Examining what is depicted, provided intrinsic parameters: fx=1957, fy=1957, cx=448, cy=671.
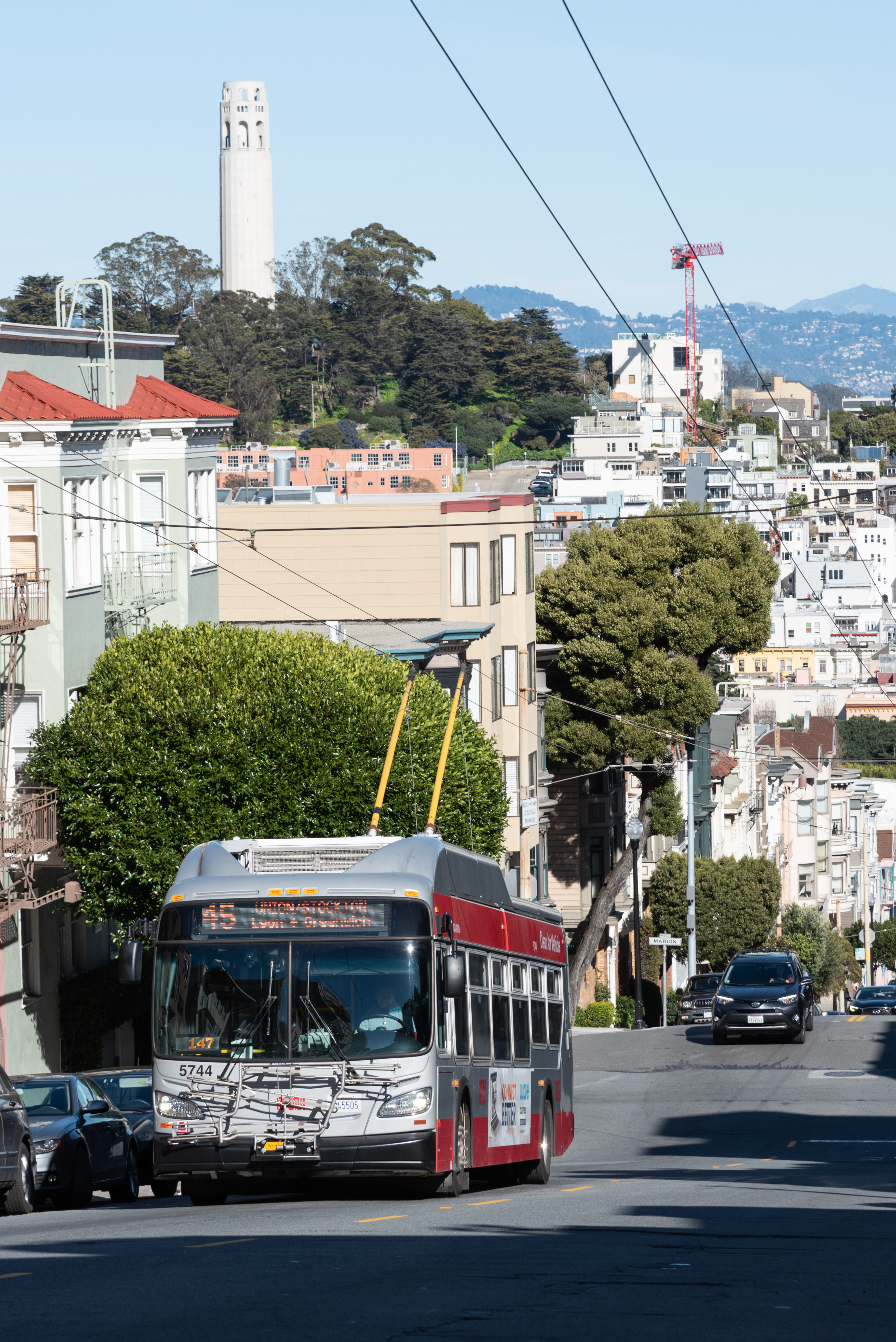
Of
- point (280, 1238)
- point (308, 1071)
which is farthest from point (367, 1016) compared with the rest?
point (280, 1238)

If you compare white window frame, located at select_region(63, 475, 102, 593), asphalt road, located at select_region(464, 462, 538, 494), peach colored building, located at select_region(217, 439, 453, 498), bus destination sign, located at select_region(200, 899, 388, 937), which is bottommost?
bus destination sign, located at select_region(200, 899, 388, 937)

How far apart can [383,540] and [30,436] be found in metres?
17.7

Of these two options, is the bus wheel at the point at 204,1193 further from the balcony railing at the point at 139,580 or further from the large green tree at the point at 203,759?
the balcony railing at the point at 139,580

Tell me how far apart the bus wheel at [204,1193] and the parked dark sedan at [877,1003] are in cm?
3754

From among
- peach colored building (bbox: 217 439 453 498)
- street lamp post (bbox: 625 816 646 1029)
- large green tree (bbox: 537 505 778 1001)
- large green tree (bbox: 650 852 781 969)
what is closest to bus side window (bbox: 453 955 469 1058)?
street lamp post (bbox: 625 816 646 1029)

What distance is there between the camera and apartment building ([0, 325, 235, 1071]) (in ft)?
99.9

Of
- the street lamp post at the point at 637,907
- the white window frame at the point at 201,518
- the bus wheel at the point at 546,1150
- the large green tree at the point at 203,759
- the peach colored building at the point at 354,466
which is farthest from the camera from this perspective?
the peach colored building at the point at 354,466

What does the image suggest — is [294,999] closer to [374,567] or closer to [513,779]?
[374,567]

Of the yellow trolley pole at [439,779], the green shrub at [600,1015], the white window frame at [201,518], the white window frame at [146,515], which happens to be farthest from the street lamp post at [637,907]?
the yellow trolley pole at [439,779]

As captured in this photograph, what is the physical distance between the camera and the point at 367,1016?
14.4m

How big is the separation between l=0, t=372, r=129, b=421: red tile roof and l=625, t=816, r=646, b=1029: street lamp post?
23831 mm

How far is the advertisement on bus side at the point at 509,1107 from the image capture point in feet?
55.3

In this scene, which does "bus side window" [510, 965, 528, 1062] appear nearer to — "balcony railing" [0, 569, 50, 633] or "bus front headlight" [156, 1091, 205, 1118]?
"bus front headlight" [156, 1091, 205, 1118]

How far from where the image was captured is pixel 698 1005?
50031 millimetres
